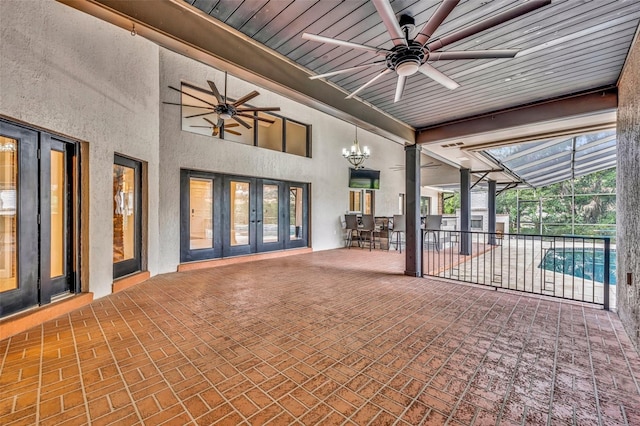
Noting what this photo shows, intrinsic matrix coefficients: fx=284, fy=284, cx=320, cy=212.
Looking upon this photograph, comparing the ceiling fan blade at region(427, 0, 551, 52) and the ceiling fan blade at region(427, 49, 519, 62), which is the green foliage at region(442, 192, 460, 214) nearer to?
the ceiling fan blade at region(427, 49, 519, 62)

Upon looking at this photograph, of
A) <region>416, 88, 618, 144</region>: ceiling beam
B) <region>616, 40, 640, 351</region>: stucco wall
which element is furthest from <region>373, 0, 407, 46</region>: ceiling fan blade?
<region>416, 88, 618, 144</region>: ceiling beam

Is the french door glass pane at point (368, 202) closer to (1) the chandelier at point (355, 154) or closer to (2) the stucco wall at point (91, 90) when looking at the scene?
(1) the chandelier at point (355, 154)

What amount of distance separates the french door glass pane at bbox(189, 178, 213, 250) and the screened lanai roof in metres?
6.42

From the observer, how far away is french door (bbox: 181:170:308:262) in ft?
19.7

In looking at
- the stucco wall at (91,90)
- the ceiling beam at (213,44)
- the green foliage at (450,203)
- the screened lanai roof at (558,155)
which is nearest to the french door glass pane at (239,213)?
the stucco wall at (91,90)

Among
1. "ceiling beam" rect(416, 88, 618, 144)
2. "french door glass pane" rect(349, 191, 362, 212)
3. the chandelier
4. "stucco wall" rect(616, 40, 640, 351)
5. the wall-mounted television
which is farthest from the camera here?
"french door glass pane" rect(349, 191, 362, 212)

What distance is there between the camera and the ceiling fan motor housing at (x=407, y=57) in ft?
7.41

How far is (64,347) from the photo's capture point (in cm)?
250

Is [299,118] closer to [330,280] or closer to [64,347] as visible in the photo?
[330,280]

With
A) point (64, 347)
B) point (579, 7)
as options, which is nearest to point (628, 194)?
point (579, 7)

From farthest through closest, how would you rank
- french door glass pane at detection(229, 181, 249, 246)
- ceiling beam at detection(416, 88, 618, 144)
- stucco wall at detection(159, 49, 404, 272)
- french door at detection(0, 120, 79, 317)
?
french door glass pane at detection(229, 181, 249, 246) → stucco wall at detection(159, 49, 404, 272) → ceiling beam at detection(416, 88, 618, 144) → french door at detection(0, 120, 79, 317)

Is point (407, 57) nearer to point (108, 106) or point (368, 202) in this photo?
point (108, 106)

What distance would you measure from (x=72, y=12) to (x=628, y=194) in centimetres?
648

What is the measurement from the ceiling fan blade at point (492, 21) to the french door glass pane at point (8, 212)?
412 centimetres
